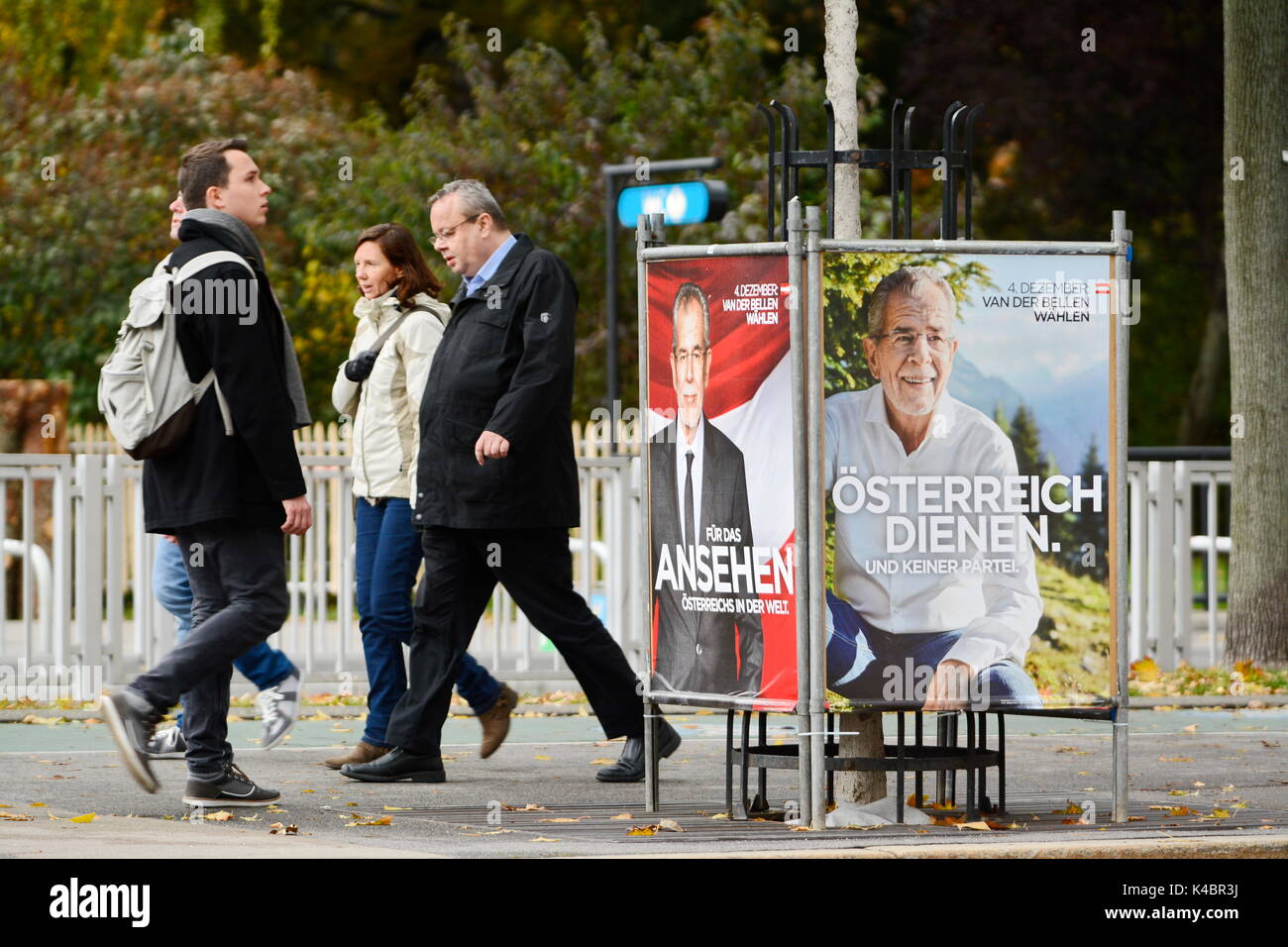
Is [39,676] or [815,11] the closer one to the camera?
[39,676]

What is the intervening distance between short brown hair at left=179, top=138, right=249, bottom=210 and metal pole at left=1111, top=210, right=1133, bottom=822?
2861 mm

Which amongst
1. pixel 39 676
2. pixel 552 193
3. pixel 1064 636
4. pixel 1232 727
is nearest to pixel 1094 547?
pixel 1064 636

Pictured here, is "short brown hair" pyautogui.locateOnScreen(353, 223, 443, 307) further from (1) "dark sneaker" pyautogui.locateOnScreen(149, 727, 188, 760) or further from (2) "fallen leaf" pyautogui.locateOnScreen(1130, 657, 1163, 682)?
(2) "fallen leaf" pyautogui.locateOnScreen(1130, 657, 1163, 682)

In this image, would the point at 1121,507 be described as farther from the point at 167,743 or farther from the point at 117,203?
the point at 117,203

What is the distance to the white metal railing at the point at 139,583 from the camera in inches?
468

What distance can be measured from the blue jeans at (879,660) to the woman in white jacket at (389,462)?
7.08ft

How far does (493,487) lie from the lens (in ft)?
27.1

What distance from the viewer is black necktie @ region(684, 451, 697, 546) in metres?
7.55

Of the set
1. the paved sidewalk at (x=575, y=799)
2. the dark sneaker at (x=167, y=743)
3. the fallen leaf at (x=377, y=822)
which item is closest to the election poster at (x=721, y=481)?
the paved sidewalk at (x=575, y=799)

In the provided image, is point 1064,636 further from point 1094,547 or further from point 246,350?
point 246,350

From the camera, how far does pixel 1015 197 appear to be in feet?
95.4

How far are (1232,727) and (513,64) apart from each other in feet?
46.0

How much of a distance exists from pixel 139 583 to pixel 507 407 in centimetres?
450

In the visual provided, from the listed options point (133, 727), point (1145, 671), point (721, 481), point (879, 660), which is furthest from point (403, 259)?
point (1145, 671)
